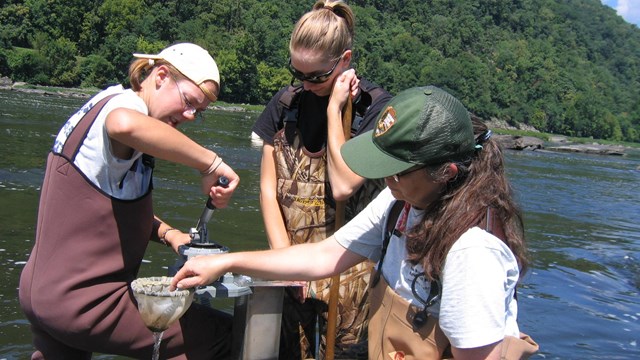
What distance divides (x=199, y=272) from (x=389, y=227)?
2.51 ft

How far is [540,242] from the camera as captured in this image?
1311 cm

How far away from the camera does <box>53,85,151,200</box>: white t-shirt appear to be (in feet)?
8.70

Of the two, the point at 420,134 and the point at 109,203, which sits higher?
the point at 420,134

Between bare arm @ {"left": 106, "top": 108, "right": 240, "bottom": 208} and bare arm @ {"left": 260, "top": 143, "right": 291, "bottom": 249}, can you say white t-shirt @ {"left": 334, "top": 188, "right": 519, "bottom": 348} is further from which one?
bare arm @ {"left": 260, "top": 143, "right": 291, "bottom": 249}

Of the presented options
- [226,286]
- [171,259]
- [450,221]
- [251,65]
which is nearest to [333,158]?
[226,286]

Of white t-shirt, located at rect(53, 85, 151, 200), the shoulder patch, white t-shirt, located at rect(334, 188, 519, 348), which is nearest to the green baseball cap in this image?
the shoulder patch

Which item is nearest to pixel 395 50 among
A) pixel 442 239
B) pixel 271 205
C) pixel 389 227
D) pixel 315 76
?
pixel 271 205

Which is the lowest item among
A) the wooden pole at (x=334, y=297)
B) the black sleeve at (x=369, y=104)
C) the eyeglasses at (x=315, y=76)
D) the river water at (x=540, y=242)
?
the river water at (x=540, y=242)

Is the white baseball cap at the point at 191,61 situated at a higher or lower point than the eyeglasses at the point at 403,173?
higher

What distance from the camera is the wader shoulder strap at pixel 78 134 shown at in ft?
8.74

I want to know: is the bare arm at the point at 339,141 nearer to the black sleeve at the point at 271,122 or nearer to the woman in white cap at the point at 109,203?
the black sleeve at the point at 271,122

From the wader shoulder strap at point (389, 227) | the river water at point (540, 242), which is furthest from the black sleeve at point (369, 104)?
the river water at point (540, 242)

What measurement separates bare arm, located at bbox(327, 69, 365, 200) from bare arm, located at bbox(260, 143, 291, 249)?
395mm

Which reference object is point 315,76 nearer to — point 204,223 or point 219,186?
point 219,186
